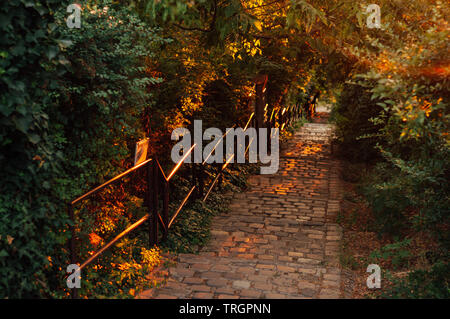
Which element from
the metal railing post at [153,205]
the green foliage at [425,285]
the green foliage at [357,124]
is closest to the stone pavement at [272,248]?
the metal railing post at [153,205]

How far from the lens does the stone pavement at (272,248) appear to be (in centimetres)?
420

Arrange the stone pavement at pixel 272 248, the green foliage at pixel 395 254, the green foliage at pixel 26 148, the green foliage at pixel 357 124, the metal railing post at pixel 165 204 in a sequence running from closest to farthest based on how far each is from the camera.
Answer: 1. the green foliage at pixel 26 148
2. the stone pavement at pixel 272 248
3. the green foliage at pixel 395 254
4. the metal railing post at pixel 165 204
5. the green foliage at pixel 357 124

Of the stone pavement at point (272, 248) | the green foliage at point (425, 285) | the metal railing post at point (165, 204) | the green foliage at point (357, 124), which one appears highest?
the green foliage at point (357, 124)

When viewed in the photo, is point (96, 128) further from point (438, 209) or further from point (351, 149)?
point (351, 149)

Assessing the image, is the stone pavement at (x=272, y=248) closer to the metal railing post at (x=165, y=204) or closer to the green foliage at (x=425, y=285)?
the metal railing post at (x=165, y=204)

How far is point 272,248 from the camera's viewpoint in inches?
216

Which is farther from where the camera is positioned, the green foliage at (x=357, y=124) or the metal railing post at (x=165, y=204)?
the green foliage at (x=357, y=124)

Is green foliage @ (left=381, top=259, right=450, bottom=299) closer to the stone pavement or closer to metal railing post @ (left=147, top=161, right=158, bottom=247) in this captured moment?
the stone pavement

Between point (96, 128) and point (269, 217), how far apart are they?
3620 millimetres

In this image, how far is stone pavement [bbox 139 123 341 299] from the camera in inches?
165

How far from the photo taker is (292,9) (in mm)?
4793

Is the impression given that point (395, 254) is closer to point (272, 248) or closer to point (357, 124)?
point (272, 248)

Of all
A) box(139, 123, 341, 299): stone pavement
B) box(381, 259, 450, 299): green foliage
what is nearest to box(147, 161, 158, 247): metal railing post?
box(139, 123, 341, 299): stone pavement

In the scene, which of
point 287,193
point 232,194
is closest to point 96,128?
point 232,194
